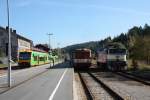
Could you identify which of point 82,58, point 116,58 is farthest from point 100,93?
point 82,58

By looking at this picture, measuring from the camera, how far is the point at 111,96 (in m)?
21.4

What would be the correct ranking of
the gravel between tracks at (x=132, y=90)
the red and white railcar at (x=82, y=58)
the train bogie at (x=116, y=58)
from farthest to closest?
the red and white railcar at (x=82, y=58), the train bogie at (x=116, y=58), the gravel between tracks at (x=132, y=90)

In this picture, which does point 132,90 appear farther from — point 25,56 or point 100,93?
point 25,56

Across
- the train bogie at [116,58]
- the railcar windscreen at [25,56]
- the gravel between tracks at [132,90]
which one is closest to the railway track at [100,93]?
the gravel between tracks at [132,90]

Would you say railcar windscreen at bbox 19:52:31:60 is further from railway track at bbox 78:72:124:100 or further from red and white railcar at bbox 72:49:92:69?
railway track at bbox 78:72:124:100

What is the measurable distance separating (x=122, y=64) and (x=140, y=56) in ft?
24.6

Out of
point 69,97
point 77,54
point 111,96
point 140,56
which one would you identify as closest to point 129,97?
point 111,96

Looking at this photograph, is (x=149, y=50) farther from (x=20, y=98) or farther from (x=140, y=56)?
(x=20, y=98)

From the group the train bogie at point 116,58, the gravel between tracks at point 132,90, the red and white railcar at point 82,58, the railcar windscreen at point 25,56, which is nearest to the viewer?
the gravel between tracks at point 132,90

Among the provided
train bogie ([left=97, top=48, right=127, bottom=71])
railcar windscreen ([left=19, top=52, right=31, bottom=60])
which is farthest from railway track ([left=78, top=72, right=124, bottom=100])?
railcar windscreen ([left=19, top=52, right=31, bottom=60])

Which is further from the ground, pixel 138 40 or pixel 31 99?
pixel 138 40

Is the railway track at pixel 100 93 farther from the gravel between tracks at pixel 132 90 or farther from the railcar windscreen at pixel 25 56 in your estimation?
the railcar windscreen at pixel 25 56

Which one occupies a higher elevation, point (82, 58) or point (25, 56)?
point (25, 56)

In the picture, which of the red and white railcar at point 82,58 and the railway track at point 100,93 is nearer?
the railway track at point 100,93
